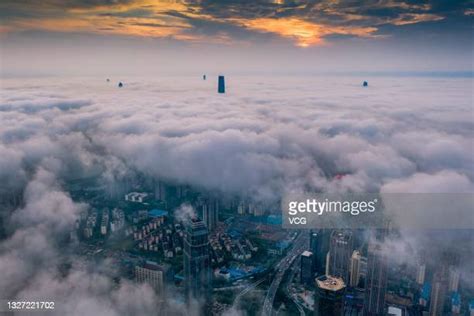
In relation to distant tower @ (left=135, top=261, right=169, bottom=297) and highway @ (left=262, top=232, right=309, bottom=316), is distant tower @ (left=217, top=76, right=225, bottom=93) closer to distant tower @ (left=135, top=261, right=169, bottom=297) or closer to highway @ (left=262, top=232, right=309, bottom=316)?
highway @ (left=262, top=232, right=309, bottom=316)

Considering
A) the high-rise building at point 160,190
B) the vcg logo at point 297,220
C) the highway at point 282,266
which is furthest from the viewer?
the high-rise building at point 160,190

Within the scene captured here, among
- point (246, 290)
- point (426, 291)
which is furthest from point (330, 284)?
point (426, 291)

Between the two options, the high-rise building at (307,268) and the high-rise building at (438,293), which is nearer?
the high-rise building at (438,293)

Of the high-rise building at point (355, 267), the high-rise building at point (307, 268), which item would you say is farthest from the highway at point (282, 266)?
the high-rise building at point (355, 267)

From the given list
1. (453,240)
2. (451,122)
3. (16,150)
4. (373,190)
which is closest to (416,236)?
(453,240)

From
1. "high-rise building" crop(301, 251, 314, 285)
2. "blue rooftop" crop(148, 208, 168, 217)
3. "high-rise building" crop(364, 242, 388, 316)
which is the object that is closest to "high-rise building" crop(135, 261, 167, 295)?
"blue rooftop" crop(148, 208, 168, 217)

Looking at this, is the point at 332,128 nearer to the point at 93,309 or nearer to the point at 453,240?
the point at 453,240

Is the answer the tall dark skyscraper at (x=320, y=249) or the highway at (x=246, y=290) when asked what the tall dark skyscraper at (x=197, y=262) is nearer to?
the highway at (x=246, y=290)
